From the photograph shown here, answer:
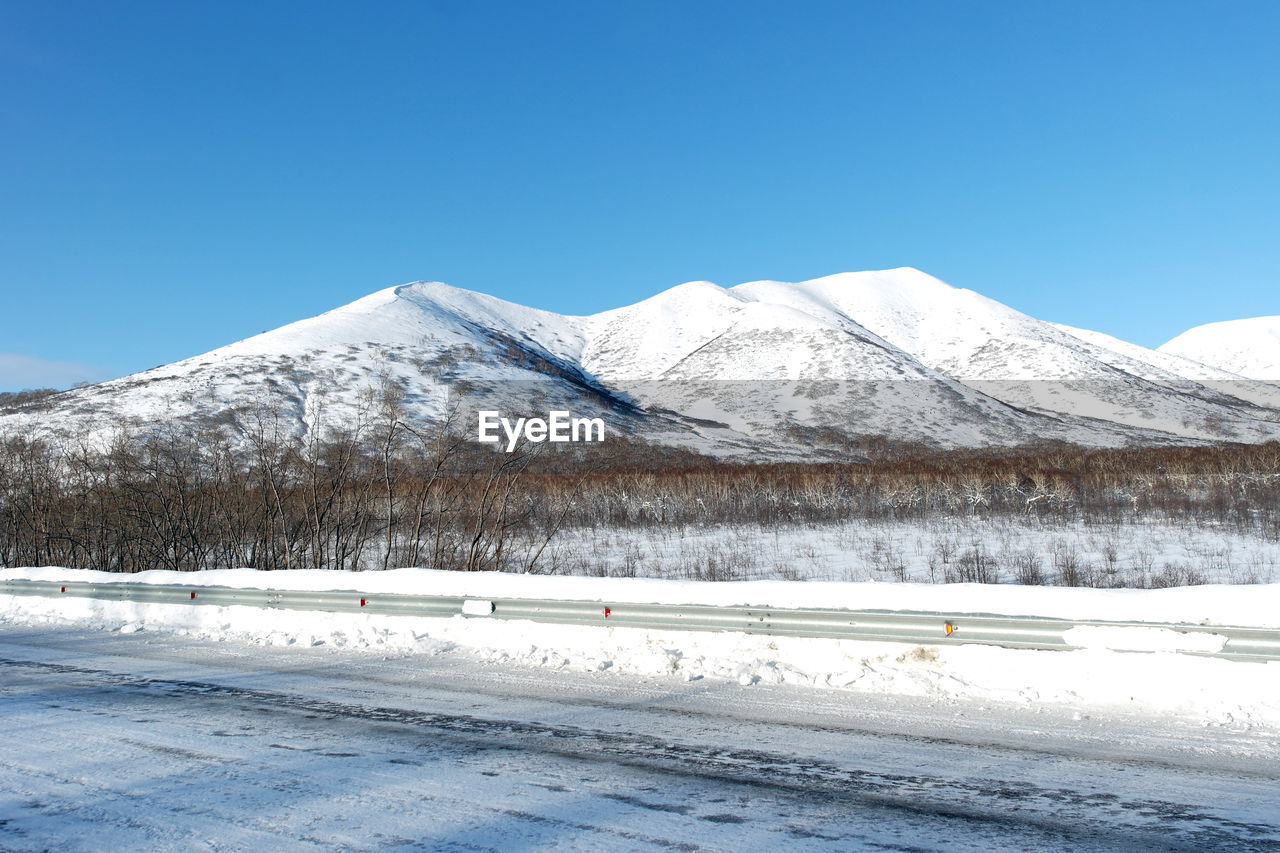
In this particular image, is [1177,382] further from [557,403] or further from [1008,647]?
[1008,647]

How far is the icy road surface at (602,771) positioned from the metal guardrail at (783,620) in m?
0.87

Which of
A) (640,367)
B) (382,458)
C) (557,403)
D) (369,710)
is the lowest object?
(369,710)

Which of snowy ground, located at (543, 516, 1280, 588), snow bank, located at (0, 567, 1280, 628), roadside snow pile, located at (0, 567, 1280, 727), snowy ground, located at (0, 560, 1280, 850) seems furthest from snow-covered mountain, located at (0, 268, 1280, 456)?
snowy ground, located at (0, 560, 1280, 850)

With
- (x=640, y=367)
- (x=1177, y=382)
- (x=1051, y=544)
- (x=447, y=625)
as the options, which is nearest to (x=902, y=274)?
(x=1177, y=382)

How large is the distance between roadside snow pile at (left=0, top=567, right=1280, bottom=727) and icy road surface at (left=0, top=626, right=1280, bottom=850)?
15.6 inches

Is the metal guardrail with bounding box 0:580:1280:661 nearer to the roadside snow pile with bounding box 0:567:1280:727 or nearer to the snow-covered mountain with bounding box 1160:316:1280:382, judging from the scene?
the roadside snow pile with bounding box 0:567:1280:727

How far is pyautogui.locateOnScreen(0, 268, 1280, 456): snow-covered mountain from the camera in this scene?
68562 millimetres

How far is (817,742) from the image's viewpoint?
5023 mm

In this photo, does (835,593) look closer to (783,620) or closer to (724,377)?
(783,620)

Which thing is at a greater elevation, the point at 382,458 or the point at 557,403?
the point at 557,403

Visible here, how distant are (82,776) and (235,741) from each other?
0.85 metres

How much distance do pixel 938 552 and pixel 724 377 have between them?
81.5 m

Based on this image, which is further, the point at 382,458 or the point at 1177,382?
the point at 1177,382

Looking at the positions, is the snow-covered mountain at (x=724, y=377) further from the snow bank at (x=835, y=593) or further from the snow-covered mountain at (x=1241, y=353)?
the snow-covered mountain at (x=1241, y=353)
